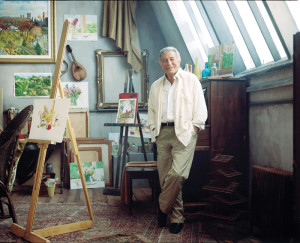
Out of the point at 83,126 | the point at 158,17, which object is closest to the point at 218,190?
the point at 83,126

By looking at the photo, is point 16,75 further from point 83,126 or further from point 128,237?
point 128,237

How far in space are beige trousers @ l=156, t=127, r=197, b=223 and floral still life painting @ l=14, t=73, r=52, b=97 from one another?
2822 millimetres

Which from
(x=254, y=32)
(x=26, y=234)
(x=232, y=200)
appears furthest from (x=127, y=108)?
(x=26, y=234)

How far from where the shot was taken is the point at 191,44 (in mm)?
4887

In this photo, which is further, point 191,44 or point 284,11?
point 191,44

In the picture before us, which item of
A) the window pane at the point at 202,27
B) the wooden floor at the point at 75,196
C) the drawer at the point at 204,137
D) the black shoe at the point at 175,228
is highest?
the window pane at the point at 202,27

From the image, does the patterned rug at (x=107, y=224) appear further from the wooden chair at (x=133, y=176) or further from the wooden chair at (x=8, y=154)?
the wooden chair at (x=8, y=154)

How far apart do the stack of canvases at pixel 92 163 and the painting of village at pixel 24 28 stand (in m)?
1.53

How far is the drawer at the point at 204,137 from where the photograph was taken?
3.49m

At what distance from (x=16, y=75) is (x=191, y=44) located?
2674mm

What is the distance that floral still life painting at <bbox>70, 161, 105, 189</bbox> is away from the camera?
197 inches

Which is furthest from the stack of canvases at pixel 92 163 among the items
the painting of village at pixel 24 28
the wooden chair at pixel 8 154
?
the wooden chair at pixel 8 154

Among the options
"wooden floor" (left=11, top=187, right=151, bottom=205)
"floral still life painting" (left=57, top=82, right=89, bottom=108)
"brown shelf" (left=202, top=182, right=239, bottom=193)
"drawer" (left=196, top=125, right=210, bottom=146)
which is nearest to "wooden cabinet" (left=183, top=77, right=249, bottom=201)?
"drawer" (left=196, top=125, right=210, bottom=146)

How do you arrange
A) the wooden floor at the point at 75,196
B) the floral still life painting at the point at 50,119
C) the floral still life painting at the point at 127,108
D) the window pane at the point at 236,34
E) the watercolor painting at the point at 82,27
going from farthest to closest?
the watercolor painting at the point at 82,27
the floral still life painting at the point at 127,108
the wooden floor at the point at 75,196
the window pane at the point at 236,34
the floral still life painting at the point at 50,119
